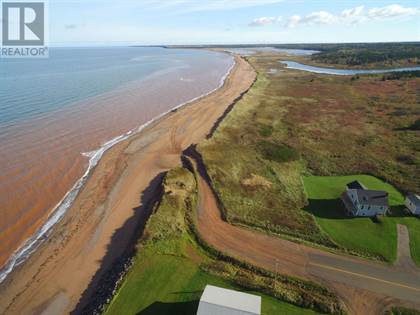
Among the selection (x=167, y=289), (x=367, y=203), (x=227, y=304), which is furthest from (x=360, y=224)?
(x=167, y=289)

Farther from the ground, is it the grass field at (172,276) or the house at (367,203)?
the house at (367,203)

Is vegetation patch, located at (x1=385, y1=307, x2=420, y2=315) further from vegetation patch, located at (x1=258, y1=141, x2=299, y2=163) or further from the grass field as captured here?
vegetation patch, located at (x1=258, y1=141, x2=299, y2=163)

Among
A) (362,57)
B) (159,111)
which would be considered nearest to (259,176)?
(159,111)

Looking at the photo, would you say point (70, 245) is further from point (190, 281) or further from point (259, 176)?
point (259, 176)

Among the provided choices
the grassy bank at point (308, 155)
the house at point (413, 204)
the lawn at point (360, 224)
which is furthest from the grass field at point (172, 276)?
the house at point (413, 204)

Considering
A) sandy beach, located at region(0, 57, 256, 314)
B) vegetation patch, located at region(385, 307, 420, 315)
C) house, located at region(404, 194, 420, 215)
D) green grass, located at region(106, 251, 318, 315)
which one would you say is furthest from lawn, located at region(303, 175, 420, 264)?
sandy beach, located at region(0, 57, 256, 314)

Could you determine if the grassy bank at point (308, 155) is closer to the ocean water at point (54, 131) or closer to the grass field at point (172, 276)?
the grass field at point (172, 276)
